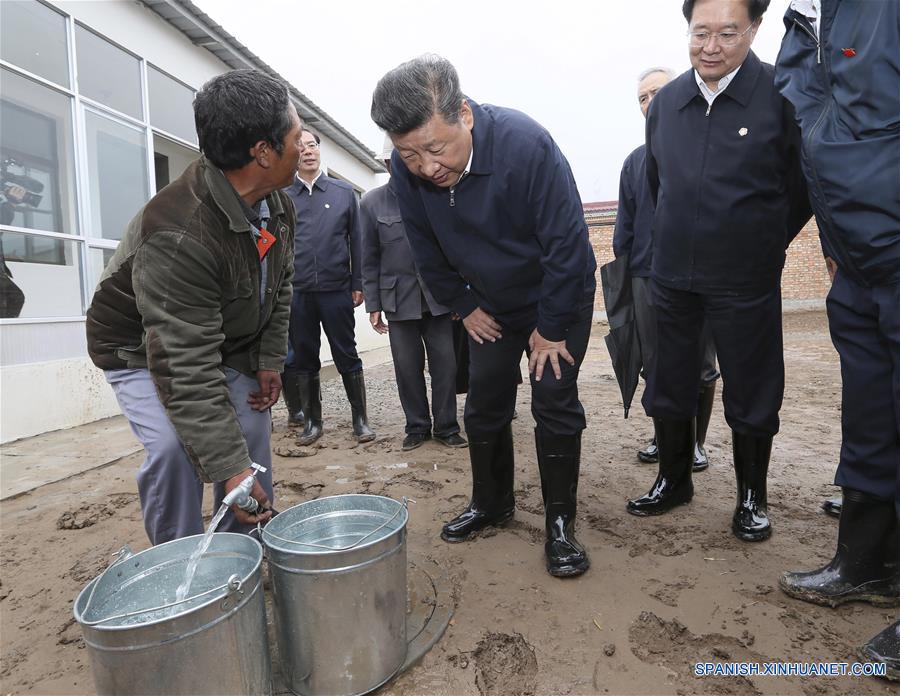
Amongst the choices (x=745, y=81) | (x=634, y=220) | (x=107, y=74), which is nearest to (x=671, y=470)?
(x=634, y=220)

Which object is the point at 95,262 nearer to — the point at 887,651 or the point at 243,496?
the point at 243,496

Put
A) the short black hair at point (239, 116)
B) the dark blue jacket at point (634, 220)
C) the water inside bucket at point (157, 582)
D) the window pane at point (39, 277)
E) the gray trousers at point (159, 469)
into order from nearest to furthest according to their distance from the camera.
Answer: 1. the water inside bucket at point (157, 582)
2. the short black hair at point (239, 116)
3. the gray trousers at point (159, 469)
4. the dark blue jacket at point (634, 220)
5. the window pane at point (39, 277)

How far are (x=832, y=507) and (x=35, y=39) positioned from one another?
6677 mm

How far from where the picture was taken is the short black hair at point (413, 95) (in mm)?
1809

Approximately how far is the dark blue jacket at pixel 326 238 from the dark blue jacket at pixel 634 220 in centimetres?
195

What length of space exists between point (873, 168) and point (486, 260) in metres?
1.22


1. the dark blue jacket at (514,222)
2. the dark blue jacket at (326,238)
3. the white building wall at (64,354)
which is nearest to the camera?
the dark blue jacket at (514,222)

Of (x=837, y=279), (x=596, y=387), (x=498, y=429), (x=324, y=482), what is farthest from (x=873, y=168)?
(x=596, y=387)

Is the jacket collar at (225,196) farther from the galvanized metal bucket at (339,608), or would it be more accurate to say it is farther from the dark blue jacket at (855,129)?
the dark blue jacket at (855,129)

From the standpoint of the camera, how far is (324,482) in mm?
3354

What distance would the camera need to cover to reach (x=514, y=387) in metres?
2.51

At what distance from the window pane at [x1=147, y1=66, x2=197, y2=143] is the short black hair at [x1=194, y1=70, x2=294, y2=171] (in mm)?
5662

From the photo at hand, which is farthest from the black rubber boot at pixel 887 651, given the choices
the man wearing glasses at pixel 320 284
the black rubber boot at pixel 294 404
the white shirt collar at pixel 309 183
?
the white shirt collar at pixel 309 183

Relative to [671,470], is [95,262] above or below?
above
